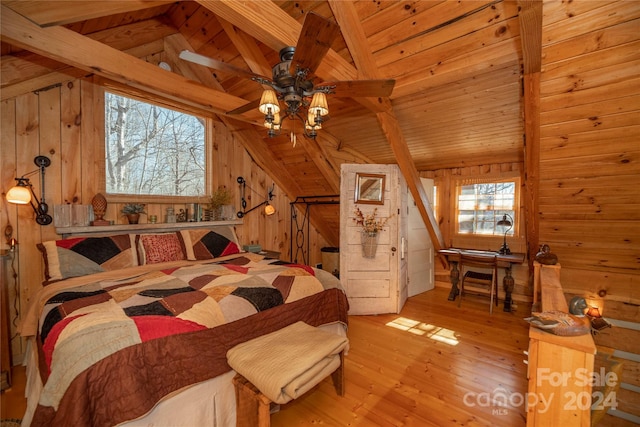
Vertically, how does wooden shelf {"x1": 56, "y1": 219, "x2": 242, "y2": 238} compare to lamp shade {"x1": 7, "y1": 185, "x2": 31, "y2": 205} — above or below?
below

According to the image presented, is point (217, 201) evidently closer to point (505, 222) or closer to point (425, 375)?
point (425, 375)

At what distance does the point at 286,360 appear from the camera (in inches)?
55.3

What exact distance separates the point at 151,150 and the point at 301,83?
2.37 meters

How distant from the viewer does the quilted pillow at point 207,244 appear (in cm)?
287

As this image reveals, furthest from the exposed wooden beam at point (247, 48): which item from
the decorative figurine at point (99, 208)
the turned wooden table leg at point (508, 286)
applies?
the turned wooden table leg at point (508, 286)

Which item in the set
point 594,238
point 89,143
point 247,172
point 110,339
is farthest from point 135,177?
point 594,238

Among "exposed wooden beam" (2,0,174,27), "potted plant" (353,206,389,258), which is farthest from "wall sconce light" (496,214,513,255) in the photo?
"exposed wooden beam" (2,0,174,27)

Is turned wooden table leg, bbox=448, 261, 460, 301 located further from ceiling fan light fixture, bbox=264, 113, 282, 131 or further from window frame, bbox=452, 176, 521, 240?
ceiling fan light fixture, bbox=264, 113, 282, 131

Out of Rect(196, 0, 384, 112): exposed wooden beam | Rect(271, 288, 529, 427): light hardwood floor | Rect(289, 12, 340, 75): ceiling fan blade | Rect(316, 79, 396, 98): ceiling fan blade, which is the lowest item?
Rect(271, 288, 529, 427): light hardwood floor

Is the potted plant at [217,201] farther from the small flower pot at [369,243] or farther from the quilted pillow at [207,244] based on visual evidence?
the small flower pot at [369,243]

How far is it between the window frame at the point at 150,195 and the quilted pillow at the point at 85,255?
61 centimetres

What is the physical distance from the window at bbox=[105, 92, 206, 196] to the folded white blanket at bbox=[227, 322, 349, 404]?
2.45 meters

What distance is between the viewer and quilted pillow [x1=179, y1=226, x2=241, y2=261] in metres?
2.87

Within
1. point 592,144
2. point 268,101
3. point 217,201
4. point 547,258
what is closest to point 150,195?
point 217,201
